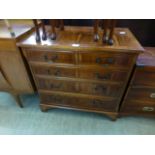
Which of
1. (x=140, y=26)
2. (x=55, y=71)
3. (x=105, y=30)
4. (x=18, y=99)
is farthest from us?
(x=18, y=99)

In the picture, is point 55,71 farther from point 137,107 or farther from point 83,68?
point 137,107

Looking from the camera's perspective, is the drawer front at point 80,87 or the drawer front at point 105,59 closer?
the drawer front at point 105,59

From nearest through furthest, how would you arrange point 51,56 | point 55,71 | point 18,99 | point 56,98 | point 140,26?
point 51,56 < point 55,71 < point 140,26 < point 56,98 < point 18,99

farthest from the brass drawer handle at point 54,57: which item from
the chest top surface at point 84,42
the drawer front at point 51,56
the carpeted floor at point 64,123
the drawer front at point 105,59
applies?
the carpeted floor at point 64,123

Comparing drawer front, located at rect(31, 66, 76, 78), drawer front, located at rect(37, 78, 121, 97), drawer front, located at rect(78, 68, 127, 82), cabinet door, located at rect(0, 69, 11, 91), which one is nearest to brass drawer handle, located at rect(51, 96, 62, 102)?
drawer front, located at rect(37, 78, 121, 97)

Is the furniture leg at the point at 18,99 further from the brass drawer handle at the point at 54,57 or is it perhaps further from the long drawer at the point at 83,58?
the brass drawer handle at the point at 54,57

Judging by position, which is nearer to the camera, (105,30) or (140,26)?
(105,30)

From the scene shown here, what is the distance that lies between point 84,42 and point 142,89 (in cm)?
75

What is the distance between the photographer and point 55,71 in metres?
1.28

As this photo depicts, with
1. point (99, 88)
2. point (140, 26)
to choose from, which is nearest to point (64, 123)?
point (99, 88)

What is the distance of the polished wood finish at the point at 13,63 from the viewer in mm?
1192
